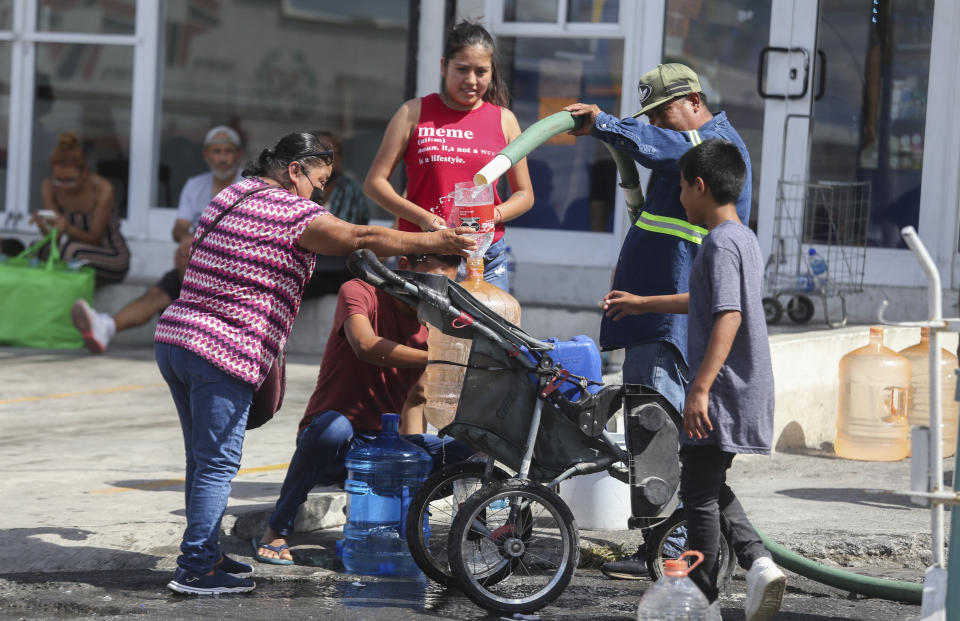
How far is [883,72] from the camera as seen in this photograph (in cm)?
1033

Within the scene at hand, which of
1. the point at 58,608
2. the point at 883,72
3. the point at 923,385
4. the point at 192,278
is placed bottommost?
the point at 58,608

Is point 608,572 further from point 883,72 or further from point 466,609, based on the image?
point 883,72

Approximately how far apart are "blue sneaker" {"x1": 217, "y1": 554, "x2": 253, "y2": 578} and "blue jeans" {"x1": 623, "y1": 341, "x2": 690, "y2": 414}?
1.65 meters

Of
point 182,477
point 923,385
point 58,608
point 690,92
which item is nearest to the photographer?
point 58,608

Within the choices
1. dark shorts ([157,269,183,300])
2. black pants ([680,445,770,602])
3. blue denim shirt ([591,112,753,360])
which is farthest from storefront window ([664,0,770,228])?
black pants ([680,445,770,602])

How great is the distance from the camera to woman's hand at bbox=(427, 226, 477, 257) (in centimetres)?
483

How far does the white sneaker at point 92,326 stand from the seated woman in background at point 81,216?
63 cm

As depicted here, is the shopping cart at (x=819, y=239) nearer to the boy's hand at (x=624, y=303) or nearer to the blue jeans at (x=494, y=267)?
the blue jeans at (x=494, y=267)

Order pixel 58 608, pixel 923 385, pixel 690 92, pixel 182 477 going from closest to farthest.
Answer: pixel 58 608
pixel 690 92
pixel 182 477
pixel 923 385

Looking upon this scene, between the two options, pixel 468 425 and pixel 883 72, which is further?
pixel 883 72

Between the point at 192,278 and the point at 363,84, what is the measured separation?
9.21m

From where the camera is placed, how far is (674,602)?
4.28 meters

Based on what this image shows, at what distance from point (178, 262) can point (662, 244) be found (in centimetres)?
671

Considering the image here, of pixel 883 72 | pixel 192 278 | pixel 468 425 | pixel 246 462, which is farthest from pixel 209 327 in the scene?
pixel 883 72
